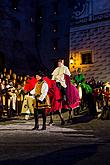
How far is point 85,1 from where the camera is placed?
25875 millimetres

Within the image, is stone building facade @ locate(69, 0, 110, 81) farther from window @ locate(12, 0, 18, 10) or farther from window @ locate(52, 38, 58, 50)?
window @ locate(12, 0, 18, 10)

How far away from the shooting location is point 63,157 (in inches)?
213

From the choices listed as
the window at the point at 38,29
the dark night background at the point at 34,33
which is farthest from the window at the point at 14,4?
the window at the point at 38,29

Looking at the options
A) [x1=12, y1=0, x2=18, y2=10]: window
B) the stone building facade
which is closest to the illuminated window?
[x1=12, y1=0, x2=18, y2=10]: window

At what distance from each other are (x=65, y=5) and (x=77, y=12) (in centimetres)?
655

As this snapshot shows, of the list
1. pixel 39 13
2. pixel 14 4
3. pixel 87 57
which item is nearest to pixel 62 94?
pixel 87 57

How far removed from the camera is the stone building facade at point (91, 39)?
24.4 metres

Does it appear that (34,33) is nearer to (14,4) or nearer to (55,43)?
(55,43)

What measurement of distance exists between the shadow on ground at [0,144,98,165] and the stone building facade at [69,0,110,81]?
18.2m

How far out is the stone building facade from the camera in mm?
24438

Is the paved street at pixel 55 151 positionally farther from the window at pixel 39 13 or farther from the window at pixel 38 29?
the window at pixel 39 13

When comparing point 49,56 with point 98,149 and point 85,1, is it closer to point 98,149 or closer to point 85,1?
point 85,1

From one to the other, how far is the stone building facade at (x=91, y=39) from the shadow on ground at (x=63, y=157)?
1823cm

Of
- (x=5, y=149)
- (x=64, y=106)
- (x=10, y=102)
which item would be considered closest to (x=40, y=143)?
(x=5, y=149)
